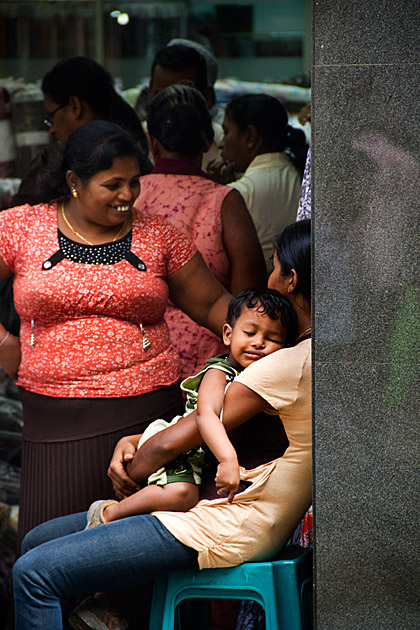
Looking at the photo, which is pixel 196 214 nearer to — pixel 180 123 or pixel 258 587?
pixel 180 123

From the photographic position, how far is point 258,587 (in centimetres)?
247

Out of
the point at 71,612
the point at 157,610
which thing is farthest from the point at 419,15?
the point at 71,612

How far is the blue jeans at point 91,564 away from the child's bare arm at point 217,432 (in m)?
0.24

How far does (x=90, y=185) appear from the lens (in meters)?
2.96

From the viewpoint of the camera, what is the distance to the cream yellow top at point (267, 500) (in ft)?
7.91

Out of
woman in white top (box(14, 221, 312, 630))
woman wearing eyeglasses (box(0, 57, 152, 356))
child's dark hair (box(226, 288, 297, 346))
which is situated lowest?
woman in white top (box(14, 221, 312, 630))

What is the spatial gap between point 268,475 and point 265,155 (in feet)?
6.76

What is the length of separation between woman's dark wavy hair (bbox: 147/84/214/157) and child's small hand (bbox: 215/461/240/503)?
1569 mm

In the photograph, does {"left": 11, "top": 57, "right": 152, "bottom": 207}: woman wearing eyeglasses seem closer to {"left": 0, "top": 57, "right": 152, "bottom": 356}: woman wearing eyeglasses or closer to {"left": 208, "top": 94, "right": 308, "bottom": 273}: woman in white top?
{"left": 0, "top": 57, "right": 152, "bottom": 356}: woman wearing eyeglasses

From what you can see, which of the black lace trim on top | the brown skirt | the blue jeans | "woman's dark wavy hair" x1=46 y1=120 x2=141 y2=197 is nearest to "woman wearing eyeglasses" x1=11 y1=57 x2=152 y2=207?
"woman's dark wavy hair" x1=46 y1=120 x2=141 y2=197

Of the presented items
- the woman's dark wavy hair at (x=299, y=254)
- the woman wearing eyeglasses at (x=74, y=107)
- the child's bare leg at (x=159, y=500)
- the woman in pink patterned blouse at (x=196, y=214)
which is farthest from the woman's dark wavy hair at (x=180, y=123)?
the child's bare leg at (x=159, y=500)

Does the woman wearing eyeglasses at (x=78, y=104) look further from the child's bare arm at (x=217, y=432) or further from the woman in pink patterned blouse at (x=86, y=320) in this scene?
the child's bare arm at (x=217, y=432)

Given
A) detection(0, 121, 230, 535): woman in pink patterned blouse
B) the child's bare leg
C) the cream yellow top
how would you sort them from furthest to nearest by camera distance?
detection(0, 121, 230, 535): woman in pink patterned blouse < the child's bare leg < the cream yellow top

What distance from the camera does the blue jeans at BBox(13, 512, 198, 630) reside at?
97.0 inches
